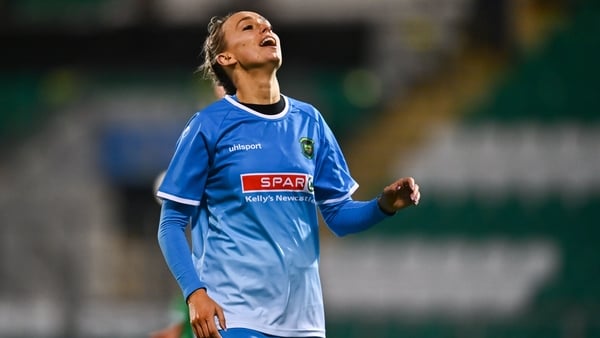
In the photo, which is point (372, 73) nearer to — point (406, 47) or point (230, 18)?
point (406, 47)

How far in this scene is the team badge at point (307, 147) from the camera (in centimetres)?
417

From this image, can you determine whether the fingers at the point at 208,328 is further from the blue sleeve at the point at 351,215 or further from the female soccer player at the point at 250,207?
the blue sleeve at the point at 351,215

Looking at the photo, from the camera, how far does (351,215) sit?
4293 mm

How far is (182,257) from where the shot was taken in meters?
3.95

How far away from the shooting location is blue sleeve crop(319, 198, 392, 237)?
4188 mm

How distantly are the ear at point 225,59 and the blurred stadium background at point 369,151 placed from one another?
584 centimetres

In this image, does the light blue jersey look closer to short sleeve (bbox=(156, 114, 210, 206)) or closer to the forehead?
short sleeve (bbox=(156, 114, 210, 206))

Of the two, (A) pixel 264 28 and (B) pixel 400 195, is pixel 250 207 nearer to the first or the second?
(B) pixel 400 195

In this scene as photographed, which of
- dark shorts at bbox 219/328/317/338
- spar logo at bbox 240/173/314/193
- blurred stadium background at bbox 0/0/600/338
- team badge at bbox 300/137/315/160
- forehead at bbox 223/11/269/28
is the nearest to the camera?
dark shorts at bbox 219/328/317/338

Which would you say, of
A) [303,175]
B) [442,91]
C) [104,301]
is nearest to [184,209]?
[303,175]

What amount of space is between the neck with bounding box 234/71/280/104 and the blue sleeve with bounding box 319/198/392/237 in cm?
47

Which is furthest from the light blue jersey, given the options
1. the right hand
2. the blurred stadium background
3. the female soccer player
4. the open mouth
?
the blurred stadium background

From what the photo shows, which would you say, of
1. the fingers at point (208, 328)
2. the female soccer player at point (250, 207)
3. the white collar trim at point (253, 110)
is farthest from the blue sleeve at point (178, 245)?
the white collar trim at point (253, 110)

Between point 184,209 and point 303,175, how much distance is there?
1.41 ft
